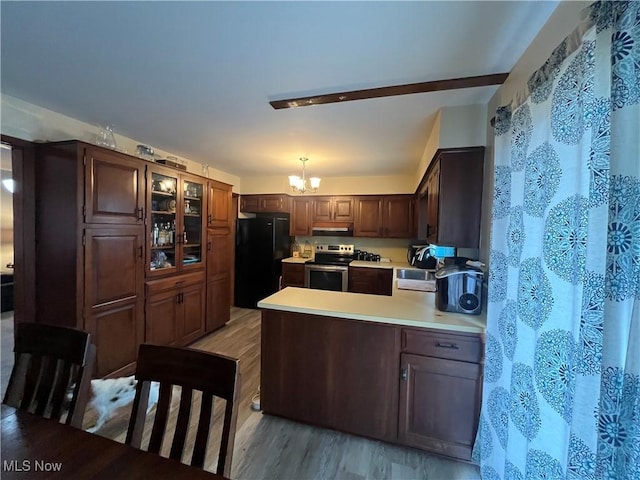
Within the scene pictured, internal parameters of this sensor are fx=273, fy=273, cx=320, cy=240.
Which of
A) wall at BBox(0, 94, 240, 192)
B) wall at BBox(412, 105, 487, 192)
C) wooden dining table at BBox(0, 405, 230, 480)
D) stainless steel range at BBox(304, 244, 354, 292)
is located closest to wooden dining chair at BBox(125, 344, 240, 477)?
wooden dining table at BBox(0, 405, 230, 480)

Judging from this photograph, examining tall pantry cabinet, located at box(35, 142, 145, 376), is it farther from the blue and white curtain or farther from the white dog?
the blue and white curtain

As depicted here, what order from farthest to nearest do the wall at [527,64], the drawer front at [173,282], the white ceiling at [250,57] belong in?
the drawer front at [173,282] → the white ceiling at [250,57] → the wall at [527,64]

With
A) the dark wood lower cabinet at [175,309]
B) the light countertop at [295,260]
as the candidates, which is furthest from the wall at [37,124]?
the light countertop at [295,260]

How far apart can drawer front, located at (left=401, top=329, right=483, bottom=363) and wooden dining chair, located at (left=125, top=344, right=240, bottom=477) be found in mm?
1249

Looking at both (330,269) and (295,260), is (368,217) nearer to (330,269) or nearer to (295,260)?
(330,269)

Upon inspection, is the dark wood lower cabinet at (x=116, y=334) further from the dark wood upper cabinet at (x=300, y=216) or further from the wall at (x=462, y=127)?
the wall at (x=462, y=127)

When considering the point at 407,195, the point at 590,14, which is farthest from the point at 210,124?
the point at 407,195

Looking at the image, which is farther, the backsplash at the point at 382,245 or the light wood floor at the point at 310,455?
the backsplash at the point at 382,245

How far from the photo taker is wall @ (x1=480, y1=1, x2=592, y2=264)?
1.04 metres

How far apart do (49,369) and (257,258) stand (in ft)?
12.1

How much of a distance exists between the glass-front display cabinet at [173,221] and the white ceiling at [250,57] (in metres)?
0.60

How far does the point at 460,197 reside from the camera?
6.57 ft

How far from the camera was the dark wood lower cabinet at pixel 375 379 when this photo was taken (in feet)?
5.61

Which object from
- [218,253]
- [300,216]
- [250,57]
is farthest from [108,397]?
[300,216]
